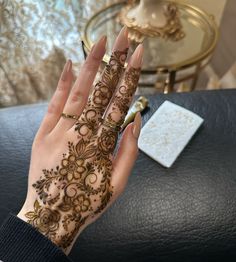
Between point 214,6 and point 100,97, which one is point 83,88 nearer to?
point 100,97

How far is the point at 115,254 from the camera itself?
647 mm

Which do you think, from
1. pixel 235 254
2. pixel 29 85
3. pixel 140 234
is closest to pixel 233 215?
pixel 235 254

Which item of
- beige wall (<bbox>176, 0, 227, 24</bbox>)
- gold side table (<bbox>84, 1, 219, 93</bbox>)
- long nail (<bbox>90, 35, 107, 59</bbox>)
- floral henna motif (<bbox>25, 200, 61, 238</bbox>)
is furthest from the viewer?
beige wall (<bbox>176, 0, 227, 24</bbox>)

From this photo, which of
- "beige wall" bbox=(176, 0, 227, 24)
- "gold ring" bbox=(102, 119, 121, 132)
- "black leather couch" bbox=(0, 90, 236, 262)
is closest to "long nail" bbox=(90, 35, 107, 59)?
"gold ring" bbox=(102, 119, 121, 132)

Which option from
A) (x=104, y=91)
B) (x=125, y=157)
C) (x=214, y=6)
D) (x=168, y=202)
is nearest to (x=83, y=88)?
(x=104, y=91)

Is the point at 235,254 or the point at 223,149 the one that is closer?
the point at 235,254

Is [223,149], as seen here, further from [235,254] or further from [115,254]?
[115,254]

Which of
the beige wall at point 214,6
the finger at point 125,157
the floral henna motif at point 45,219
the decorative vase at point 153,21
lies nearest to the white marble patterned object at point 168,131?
the finger at point 125,157

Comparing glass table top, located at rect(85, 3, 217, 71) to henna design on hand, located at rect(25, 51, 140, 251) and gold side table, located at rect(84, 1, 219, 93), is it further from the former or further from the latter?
henna design on hand, located at rect(25, 51, 140, 251)

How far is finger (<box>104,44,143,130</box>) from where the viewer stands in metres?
0.67

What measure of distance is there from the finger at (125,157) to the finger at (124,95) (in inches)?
1.6

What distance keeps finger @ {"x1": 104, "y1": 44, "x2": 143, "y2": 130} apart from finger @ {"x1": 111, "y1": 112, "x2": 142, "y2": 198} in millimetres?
41

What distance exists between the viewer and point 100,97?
2.19 ft

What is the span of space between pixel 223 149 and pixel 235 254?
0.24 metres
